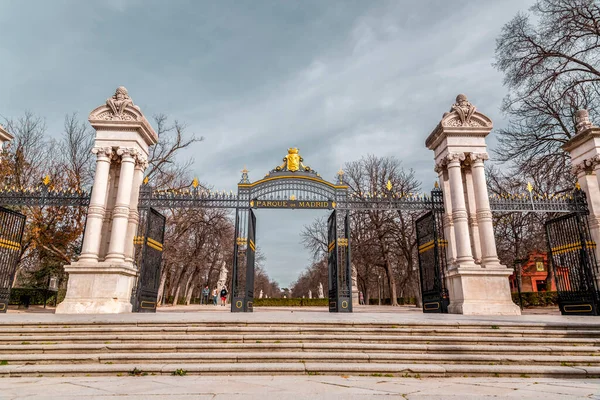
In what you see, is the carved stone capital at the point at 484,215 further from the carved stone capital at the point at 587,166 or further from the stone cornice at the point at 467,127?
the carved stone capital at the point at 587,166

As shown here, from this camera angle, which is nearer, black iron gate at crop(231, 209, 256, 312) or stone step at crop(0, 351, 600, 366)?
stone step at crop(0, 351, 600, 366)

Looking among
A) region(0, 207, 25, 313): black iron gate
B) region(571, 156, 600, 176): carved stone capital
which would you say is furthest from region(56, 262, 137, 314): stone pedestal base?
region(571, 156, 600, 176): carved stone capital

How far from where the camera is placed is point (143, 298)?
12438 mm

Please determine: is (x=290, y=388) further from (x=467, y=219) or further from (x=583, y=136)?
(x=583, y=136)

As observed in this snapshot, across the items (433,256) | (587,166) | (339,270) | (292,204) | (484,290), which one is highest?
(587,166)

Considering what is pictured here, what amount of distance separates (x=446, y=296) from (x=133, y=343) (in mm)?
10138

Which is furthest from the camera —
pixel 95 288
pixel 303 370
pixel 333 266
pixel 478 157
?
pixel 333 266

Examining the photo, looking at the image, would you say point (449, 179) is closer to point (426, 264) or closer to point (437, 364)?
point (426, 264)

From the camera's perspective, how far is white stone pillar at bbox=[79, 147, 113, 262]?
1170 centimetres

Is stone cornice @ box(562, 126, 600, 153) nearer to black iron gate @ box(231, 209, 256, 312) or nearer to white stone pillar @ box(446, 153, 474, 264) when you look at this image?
white stone pillar @ box(446, 153, 474, 264)

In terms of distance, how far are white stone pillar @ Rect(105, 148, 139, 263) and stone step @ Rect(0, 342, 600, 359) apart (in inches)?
204

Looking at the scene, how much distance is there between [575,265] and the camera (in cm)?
1298

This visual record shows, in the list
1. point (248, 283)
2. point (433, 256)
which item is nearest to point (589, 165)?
point (433, 256)

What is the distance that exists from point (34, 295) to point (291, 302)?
2190cm
